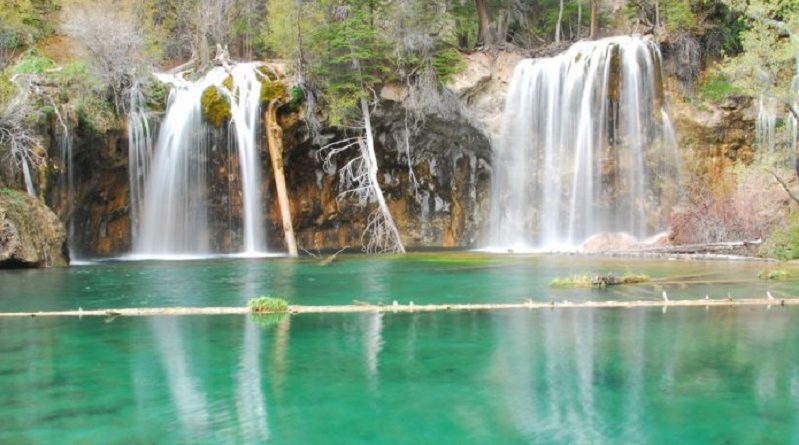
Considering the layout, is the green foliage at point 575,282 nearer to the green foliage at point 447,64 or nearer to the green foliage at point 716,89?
the green foliage at point 716,89

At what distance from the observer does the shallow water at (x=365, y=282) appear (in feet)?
47.2

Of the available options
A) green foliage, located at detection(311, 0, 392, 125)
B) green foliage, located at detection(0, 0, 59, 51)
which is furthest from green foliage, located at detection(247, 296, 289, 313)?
green foliage, located at detection(0, 0, 59, 51)

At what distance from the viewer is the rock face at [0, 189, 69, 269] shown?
2092 centimetres

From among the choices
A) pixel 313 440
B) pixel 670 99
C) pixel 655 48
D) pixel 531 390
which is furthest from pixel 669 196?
pixel 313 440

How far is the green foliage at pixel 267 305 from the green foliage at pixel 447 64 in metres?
17.6

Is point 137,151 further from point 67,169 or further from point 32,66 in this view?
point 32,66

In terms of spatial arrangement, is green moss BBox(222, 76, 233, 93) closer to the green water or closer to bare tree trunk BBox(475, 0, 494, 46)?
bare tree trunk BBox(475, 0, 494, 46)

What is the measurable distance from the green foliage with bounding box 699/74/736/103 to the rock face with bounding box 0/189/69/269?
21.2 metres

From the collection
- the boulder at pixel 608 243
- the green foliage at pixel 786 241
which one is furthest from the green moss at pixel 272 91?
the green foliage at pixel 786 241

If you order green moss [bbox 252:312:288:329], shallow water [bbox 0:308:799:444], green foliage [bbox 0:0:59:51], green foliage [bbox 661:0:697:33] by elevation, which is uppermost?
green foliage [bbox 0:0:59:51]

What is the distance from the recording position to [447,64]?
29.3m

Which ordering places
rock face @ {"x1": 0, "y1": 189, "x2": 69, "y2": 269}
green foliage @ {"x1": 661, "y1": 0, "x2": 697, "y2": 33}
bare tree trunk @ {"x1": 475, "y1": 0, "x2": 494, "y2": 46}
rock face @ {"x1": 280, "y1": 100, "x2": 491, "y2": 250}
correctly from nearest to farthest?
rock face @ {"x1": 0, "y1": 189, "x2": 69, "y2": 269} → green foliage @ {"x1": 661, "y1": 0, "x2": 697, "y2": 33} → bare tree trunk @ {"x1": 475, "y1": 0, "x2": 494, "y2": 46} → rock face @ {"x1": 280, "y1": 100, "x2": 491, "y2": 250}

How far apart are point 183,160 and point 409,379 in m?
21.5

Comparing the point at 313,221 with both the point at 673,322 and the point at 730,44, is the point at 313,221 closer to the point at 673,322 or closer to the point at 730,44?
the point at 730,44
